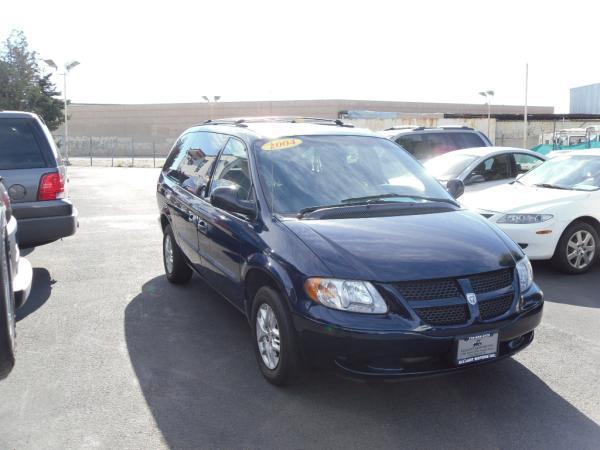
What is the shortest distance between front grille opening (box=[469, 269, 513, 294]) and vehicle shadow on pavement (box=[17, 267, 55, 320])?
4.16 meters

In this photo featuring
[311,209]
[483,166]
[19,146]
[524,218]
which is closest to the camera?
[311,209]

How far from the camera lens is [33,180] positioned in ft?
23.0

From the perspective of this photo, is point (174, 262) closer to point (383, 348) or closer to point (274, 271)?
point (274, 271)

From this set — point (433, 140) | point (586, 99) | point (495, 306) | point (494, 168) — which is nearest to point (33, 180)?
point (495, 306)

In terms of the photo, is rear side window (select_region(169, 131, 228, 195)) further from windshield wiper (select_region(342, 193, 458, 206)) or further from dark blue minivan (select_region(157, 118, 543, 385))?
windshield wiper (select_region(342, 193, 458, 206))

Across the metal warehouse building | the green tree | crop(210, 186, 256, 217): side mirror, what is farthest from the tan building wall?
crop(210, 186, 256, 217): side mirror

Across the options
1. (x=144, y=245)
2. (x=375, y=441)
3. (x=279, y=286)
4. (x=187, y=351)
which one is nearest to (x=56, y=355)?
(x=187, y=351)

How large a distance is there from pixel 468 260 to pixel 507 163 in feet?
22.9

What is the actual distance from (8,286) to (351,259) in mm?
2037

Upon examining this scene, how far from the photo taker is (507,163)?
33.5 feet

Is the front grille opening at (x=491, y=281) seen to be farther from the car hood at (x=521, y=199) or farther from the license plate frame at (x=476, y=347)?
the car hood at (x=521, y=199)

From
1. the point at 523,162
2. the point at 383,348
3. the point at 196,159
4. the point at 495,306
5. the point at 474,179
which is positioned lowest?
the point at 383,348

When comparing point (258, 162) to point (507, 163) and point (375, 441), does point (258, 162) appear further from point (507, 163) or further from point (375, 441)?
point (507, 163)

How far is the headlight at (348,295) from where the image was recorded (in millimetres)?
3523
